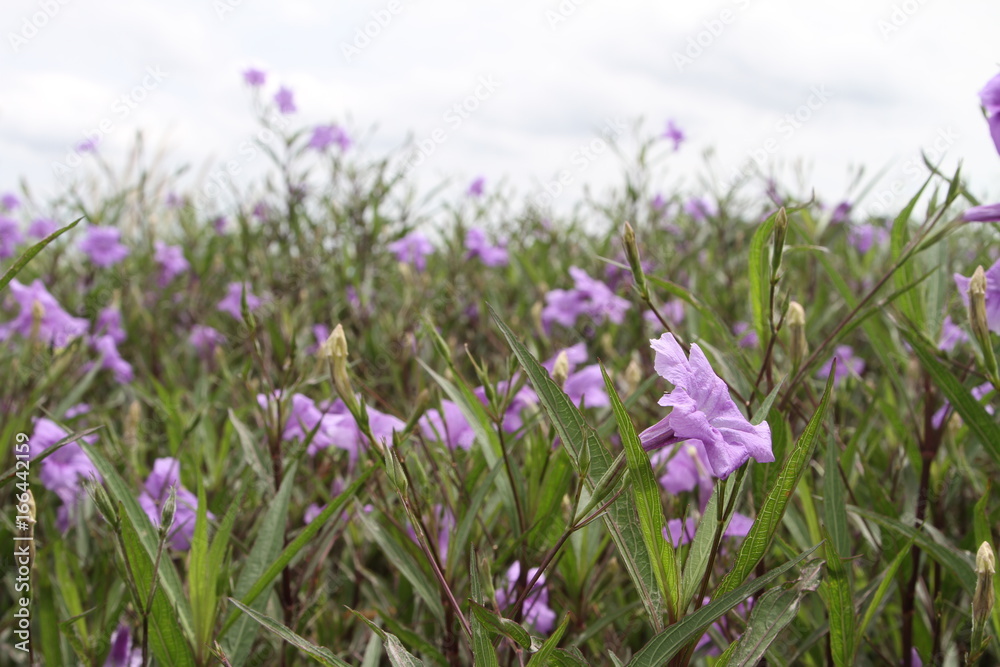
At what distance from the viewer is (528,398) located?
130cm

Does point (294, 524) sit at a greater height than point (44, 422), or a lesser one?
lesser

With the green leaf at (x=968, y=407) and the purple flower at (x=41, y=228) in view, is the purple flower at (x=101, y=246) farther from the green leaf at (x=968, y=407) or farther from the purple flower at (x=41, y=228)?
the green leaf at (x=968, y=407)

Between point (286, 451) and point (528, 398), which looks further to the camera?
point (286, 451)

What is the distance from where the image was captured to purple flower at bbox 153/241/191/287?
3.41 metres

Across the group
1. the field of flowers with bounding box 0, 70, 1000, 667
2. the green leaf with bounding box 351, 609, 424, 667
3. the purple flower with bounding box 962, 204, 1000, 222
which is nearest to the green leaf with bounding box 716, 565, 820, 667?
the field of flowers with bounding box 0, 70, 1000, 667

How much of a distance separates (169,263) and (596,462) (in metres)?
3.17

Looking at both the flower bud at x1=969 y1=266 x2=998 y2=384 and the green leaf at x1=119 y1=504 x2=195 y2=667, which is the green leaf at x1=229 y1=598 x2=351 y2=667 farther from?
the flower bud at x1=969 y1=266 x2=998 y2=384

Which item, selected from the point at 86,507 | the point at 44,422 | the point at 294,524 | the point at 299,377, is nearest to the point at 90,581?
the point at 86,507

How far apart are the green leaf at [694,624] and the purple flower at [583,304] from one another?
175 centimetres

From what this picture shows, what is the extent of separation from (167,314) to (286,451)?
2084mm

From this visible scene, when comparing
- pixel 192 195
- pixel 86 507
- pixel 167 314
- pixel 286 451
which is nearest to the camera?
pixel 286 451

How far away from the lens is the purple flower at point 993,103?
2.88ft

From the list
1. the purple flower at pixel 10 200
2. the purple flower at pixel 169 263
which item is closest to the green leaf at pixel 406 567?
the purple flower at pixel 169 263

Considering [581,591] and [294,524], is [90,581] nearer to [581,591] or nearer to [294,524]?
[294,524]
